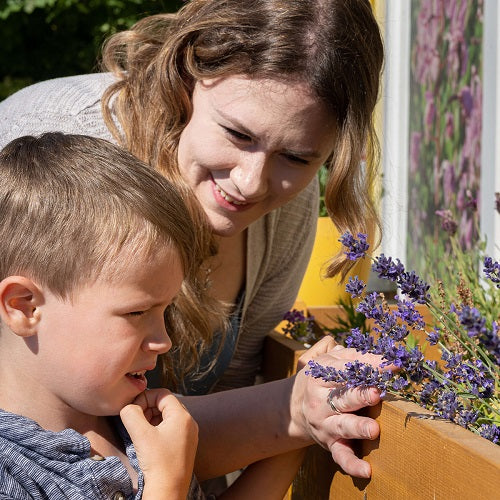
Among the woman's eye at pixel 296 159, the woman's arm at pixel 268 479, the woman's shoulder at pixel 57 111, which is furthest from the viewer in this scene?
the woman's shoulder at pixel 57 111

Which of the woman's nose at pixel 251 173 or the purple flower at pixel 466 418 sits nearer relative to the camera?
the purple flower at pixel 466 418

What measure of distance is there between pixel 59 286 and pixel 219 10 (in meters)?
0.87

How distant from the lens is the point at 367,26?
213 cm

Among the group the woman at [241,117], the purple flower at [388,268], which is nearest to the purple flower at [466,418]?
the purple flower at [388,268]

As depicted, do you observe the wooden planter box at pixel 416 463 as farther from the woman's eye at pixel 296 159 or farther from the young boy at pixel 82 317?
the woman's eye at pixel 296 159

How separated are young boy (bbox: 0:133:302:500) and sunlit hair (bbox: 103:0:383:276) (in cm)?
47

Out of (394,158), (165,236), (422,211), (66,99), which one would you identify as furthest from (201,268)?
(394,158)

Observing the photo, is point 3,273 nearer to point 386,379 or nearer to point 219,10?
point 386,379

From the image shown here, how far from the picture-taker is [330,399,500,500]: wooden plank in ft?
4.12

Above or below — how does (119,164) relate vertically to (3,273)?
above

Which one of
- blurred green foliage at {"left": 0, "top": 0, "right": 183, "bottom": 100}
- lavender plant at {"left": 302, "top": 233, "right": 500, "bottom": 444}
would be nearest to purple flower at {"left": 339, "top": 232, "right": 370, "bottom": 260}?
lavender plant at {"left": 302, "top": 233, "right": 500, "bottom": 444}

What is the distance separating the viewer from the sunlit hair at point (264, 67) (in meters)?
2.02

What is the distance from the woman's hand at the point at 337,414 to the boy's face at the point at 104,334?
0.33m

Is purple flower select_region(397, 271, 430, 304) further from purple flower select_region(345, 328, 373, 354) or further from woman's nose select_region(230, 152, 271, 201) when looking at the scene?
woman's nose select_region(230, 152, 271, 201)
